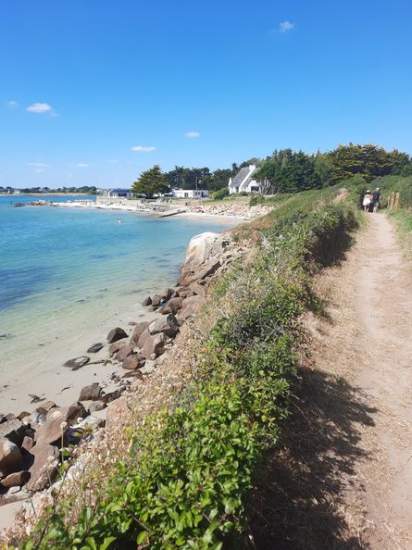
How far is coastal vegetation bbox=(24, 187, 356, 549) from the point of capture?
2668 millimetres

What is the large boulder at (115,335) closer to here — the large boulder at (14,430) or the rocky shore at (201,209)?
the large boulder at (14,430)

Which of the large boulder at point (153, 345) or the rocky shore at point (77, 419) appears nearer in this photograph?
the rocky shore at point (77, 419)

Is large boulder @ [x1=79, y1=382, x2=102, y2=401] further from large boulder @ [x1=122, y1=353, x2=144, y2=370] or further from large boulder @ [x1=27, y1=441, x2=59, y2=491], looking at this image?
large boulder @ [x1=27, y1=441, x2=59, y2=491]

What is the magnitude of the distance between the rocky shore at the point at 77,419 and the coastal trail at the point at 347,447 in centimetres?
236

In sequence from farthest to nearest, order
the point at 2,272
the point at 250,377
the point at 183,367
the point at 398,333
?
the point at 2,272, the point at 398,333, the point at 183,367, the point at 250,377

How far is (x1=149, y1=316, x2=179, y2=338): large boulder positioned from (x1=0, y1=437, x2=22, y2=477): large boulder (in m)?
5.63

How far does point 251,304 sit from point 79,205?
125 meters

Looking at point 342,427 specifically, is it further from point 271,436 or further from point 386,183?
point 386,183

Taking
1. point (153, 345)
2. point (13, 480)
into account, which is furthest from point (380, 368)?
point (13, 480)

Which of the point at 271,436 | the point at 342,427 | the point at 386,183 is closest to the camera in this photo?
the point at 271,436

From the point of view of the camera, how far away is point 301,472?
4.71m

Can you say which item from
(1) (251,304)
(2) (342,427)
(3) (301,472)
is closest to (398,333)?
(2) (342,427)

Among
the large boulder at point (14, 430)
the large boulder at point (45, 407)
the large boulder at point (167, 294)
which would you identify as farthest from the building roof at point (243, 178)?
the large boulder at point (14, 430)

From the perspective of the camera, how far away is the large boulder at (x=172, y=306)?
1622 cm
